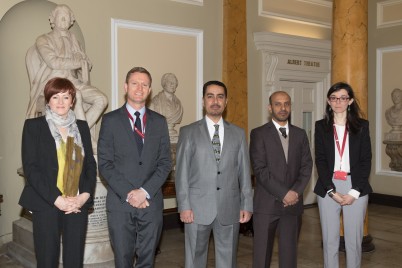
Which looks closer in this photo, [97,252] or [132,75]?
[132,75]

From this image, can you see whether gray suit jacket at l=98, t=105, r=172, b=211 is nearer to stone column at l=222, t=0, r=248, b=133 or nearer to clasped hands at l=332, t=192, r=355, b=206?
clasped hands at l=332, t=192, r=355, b=206

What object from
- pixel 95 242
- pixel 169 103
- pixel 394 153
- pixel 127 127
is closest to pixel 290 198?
pixel 127 127

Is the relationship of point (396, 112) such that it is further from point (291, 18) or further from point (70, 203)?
point (70, 203)

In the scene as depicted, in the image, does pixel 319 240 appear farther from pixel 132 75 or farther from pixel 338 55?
pixel 132 75

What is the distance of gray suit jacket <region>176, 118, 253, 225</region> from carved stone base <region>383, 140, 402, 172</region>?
223 inches

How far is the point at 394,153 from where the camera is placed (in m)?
8.33

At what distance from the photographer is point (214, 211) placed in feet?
11.0

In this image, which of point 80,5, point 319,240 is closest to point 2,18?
point 80,5

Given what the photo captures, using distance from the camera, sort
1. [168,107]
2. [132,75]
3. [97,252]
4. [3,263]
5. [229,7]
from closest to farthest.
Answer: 1. [132,75]
2. [97,252]
3. [3,263]
4. [168,107]
5. [229,7]

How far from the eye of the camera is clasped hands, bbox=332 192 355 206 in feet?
11.5

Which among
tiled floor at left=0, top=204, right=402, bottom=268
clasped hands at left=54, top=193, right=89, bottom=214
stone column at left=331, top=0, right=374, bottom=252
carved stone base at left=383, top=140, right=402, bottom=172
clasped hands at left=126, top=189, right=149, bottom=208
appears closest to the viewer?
clasped hands at left=54, top=193, right=89, bottom=214

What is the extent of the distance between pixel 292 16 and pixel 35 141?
599 cm

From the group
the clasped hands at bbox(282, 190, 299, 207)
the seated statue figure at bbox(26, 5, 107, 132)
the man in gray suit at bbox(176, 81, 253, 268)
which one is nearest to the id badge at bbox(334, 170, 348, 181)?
the clasped hands at bbox(282, 190, 299, 207)

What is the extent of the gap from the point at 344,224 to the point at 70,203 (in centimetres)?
196
